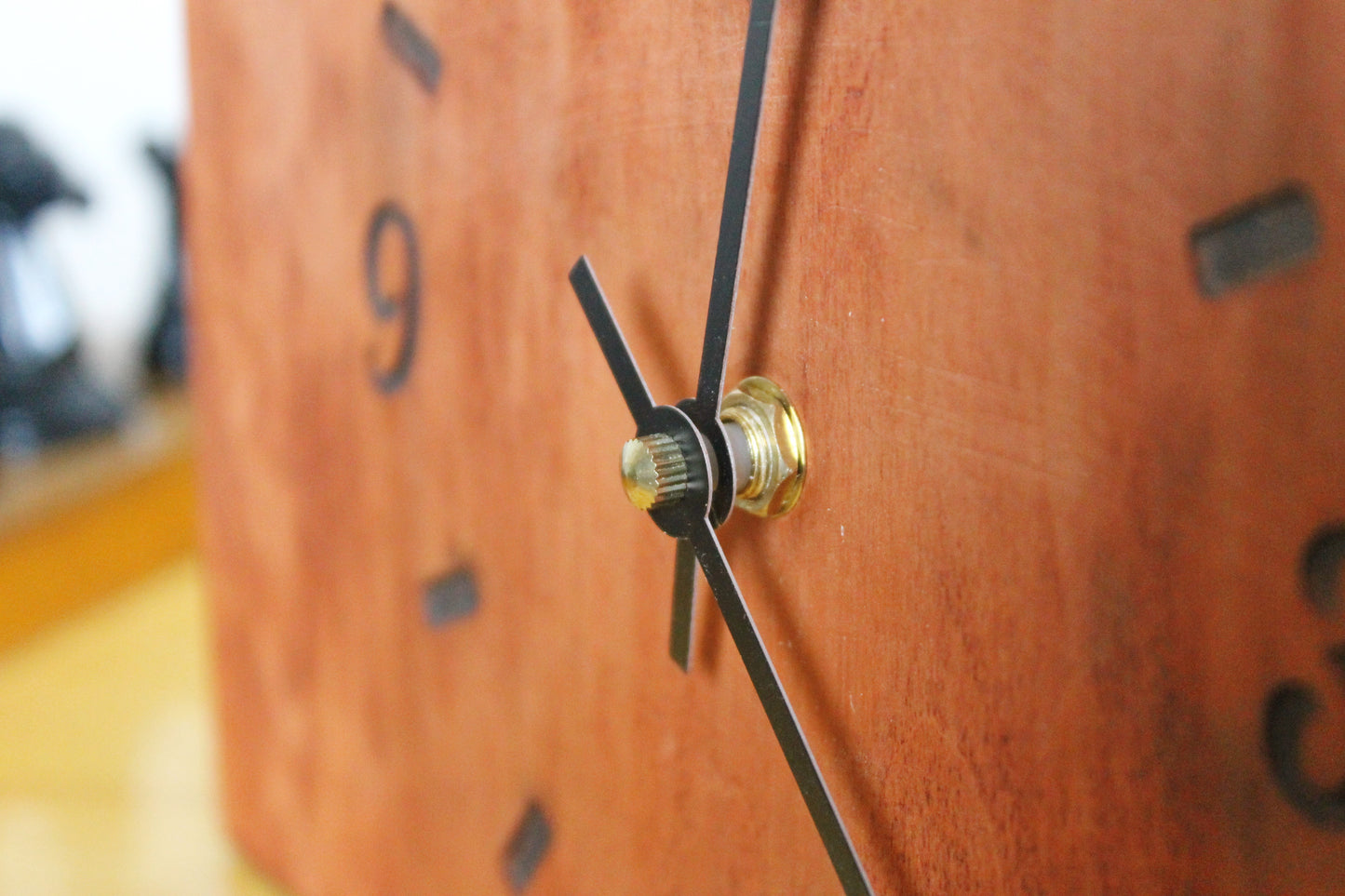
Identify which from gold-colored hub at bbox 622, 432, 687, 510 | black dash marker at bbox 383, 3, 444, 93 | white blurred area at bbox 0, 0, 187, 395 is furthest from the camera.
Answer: white blurred area at bbox 0, 0, 187, 395

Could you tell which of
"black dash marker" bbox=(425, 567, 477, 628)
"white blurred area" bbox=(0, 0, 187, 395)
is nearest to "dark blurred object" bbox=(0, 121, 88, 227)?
"white blurred area" bbox=(0, 0, 187, 395)

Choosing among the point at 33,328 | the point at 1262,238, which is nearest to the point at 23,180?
the point at 33,328

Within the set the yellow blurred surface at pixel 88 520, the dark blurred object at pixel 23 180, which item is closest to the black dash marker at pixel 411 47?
the yellow blurred surface at pixel 88 520

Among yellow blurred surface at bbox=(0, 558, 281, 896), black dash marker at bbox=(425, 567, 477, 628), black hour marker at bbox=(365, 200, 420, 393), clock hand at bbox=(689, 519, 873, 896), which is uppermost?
black hour marker at bbox=(365, 200, 420, 393)

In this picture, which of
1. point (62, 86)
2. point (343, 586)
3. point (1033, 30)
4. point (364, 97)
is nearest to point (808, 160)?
point (1033, 30)

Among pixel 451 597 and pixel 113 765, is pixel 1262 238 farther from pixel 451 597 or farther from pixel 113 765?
pixel 113 765

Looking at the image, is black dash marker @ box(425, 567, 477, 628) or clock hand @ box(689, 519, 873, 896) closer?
clock hand @ box(689, 519, 873, 896)

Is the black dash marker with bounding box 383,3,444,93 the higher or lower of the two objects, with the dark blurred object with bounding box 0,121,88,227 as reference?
higher

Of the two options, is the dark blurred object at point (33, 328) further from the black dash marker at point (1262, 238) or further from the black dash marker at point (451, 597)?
the black dash marker at point (1262, 238)

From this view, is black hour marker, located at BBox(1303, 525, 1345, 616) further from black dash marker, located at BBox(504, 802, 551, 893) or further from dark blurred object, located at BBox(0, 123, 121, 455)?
dark blurred object, located at BBox(0, 123, 121, 455)
